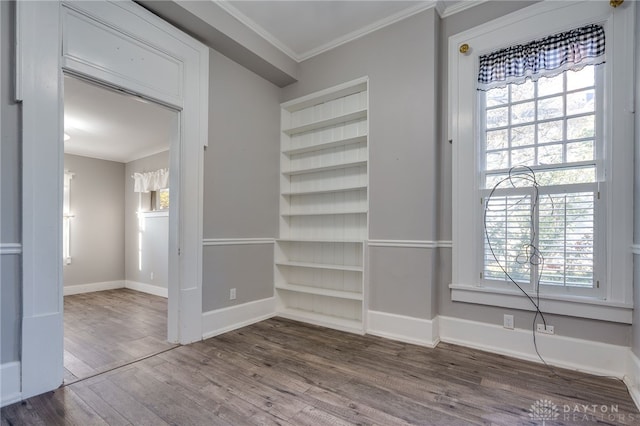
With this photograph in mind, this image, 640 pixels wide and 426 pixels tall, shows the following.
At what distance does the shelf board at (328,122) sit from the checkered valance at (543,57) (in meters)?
1.15

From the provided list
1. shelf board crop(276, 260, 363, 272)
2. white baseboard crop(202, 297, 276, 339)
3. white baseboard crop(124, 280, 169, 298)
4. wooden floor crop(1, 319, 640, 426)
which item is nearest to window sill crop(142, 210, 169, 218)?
white baseboard crop(124, 280, 169, 298)

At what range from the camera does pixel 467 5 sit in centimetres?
279

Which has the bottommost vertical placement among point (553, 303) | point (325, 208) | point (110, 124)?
point (553, 303)

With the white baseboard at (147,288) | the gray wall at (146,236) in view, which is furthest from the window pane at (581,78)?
the white baseboard at (147,288)

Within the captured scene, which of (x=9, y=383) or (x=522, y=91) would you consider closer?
(x=9, y=383)

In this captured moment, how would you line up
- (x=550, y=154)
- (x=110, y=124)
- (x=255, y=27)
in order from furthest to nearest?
(x=110, y=124), (x=255, y=27), (x=550, y=154)

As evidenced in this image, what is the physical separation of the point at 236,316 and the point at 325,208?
1.53 metres

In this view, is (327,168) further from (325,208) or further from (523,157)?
(523,157)

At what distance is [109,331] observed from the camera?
3.26m

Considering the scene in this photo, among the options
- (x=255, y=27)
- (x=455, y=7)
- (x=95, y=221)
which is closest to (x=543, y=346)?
(x=455, y=7)

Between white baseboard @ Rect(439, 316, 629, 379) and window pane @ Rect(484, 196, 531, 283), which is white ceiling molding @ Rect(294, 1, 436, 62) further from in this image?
white baseboard @ Rect(439, 316, 629, 379)

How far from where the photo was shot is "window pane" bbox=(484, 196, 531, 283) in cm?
252

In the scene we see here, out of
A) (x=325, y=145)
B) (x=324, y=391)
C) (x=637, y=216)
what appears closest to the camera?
(x=324, y=391)

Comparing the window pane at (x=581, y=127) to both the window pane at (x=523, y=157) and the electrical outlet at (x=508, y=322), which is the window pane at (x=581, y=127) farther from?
the electrical outlet at (x=508, y=322)
